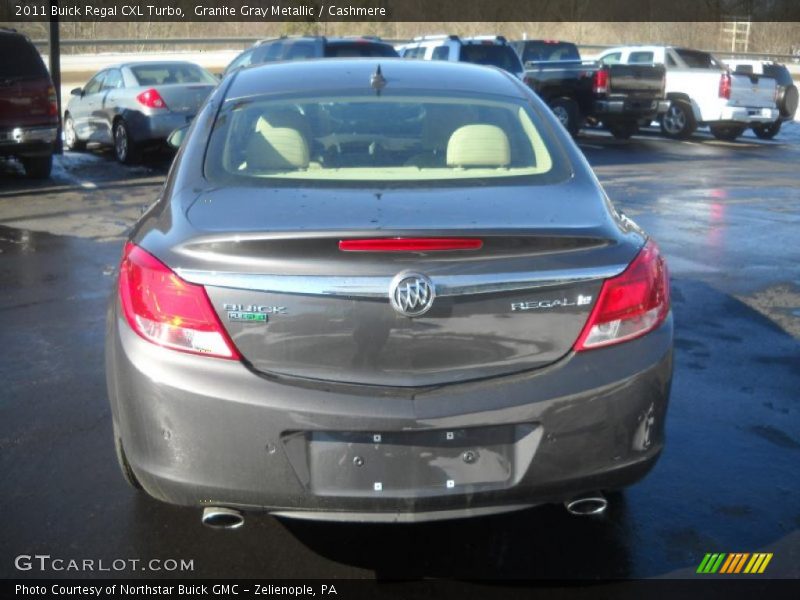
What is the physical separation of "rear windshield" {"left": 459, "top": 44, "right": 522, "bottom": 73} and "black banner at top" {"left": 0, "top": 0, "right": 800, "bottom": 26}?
1069 inches

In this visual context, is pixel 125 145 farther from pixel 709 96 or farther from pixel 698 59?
pixel 698 59

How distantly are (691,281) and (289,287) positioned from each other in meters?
5.41

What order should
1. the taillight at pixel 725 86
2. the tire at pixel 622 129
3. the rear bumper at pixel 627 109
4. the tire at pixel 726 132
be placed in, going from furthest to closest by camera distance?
the tire at pixel 726 132, the tire at pixel 622 129, the rear bumper at pixel 627 109, the taillight at pixel 725 86

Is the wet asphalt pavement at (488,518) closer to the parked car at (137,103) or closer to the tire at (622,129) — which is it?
the parked car at (137,103)

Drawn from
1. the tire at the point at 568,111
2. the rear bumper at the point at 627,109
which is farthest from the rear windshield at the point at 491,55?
the rear bumper at the point at 627,109

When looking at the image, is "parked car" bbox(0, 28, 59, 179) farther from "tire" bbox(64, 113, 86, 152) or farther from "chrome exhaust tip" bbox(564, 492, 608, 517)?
"chrome exhaust tip" bbox(564, 492, 608, 517)

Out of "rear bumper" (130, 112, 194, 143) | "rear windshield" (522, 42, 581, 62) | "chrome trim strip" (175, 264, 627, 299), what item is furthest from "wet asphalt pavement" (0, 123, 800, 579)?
"rear windshield" (522, 42, 581, 62)

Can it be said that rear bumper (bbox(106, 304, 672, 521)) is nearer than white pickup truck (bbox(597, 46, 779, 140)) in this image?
Yes

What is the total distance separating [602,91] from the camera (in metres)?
20.9

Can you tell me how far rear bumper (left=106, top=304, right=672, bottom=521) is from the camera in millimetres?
3178

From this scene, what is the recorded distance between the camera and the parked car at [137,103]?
1544cm

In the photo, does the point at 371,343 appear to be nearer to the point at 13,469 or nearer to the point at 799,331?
the point at 13,469

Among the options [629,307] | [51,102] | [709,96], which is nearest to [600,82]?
[709,96]

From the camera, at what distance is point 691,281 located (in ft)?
26.3
